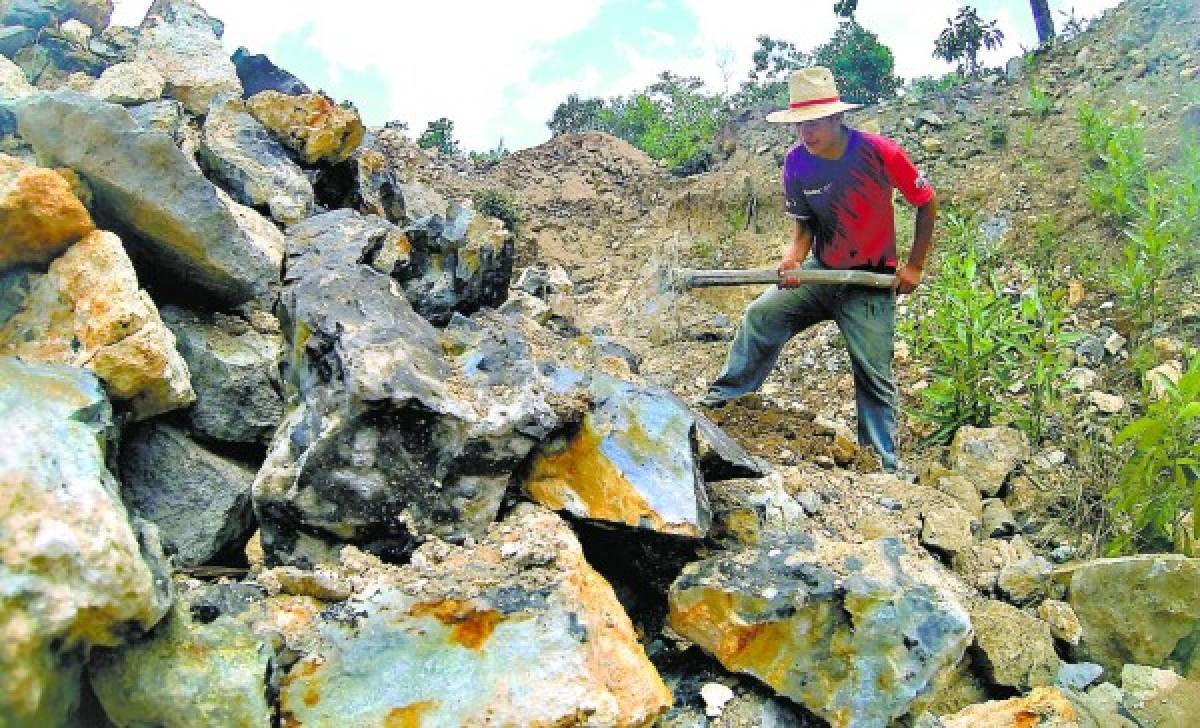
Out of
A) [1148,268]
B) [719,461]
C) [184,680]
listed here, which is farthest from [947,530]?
[1148,268]

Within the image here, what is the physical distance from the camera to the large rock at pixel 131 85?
400cm

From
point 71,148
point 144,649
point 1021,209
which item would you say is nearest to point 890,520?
point 144,649

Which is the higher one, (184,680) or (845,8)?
(845,8)

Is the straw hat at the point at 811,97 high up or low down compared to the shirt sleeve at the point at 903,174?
up

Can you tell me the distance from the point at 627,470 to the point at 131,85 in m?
3.29

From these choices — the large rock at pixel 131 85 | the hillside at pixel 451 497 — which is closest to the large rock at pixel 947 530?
the hillside at pixel 451 497

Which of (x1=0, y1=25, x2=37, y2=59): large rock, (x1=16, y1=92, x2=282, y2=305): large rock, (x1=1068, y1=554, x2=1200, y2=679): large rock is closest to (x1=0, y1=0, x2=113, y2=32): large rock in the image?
(x1=0, y1=25, x2=37, y2=59): large rock

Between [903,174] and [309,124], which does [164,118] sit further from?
[903,174]

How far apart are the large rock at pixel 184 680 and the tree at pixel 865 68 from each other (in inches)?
900

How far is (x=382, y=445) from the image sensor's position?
2.12m

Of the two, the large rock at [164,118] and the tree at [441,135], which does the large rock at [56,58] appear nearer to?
the large rock at [164,118]

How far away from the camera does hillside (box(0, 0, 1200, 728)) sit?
64.7 inches

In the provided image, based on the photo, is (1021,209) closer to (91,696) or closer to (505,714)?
(505,714)

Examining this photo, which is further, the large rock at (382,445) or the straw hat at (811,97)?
the straw hat at (811,97)
